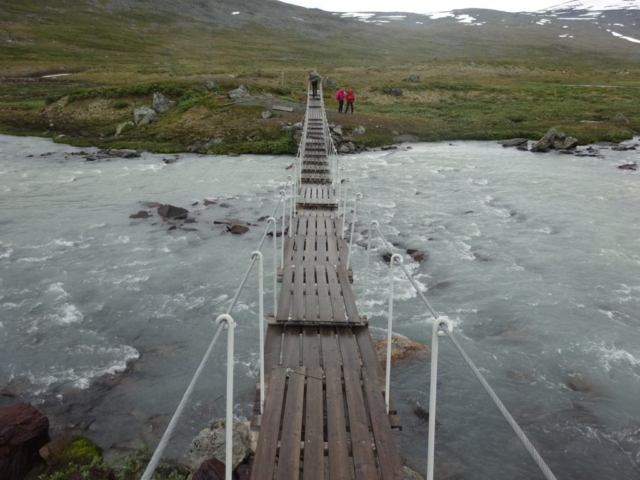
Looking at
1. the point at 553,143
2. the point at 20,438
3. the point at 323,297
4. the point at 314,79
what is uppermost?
the point at 314,79

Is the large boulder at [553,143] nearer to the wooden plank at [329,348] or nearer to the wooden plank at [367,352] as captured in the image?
the wooden plank at [367,352]

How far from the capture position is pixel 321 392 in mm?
6223

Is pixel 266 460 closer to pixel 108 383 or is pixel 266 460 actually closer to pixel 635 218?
pixel 108 383

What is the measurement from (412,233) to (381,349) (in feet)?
30.8

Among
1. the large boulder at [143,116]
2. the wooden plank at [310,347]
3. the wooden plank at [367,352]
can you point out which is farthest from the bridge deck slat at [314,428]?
the large boulder at [143,116]

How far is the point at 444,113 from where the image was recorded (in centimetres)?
5172

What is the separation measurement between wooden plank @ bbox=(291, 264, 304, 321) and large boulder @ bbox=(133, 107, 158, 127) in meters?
38.7

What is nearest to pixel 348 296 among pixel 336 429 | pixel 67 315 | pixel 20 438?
pixel 336 429

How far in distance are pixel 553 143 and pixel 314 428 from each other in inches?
1495

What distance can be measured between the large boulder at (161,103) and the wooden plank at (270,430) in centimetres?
4417

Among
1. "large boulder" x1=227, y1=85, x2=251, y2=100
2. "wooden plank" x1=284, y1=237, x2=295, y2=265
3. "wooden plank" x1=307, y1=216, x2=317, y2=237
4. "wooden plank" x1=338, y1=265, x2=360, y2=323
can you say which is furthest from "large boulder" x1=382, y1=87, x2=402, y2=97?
"wooden plank" x1=338, y1=265, x2=360, y2=323

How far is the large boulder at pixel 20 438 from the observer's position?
7.91 meters

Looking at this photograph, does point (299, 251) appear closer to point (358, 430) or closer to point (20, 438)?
point (358, 430)

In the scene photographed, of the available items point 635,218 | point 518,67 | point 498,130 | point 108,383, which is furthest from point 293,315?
point 518,67
